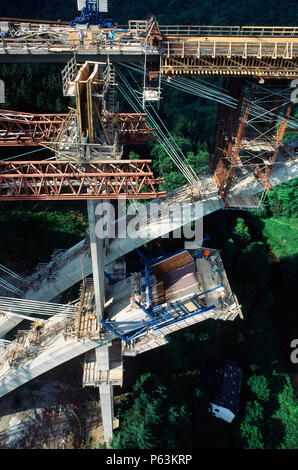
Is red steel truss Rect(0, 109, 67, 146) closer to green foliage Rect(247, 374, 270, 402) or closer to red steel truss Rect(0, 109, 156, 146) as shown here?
red steel truss Rect(0, 109, 156, 146)

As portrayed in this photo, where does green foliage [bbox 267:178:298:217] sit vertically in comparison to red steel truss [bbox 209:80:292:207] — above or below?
below

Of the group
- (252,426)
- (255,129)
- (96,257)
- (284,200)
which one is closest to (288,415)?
(252,426)

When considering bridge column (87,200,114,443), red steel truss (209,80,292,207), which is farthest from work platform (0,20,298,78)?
bridge column (87,200,114,443)

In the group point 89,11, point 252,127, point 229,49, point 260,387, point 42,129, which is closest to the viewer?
point 229,49

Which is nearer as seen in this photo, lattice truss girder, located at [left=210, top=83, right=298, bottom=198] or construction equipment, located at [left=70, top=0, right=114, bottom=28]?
lattice truss girder, located at [left=210, top=83, right=298, bottom=198]

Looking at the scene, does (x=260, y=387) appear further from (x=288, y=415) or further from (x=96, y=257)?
(x=96, y=257)

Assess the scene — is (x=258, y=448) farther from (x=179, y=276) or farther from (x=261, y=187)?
(x=261, y=187)

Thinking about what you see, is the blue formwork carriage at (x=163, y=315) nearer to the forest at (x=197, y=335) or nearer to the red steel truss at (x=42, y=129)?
the forest at (x=197, y=335)
